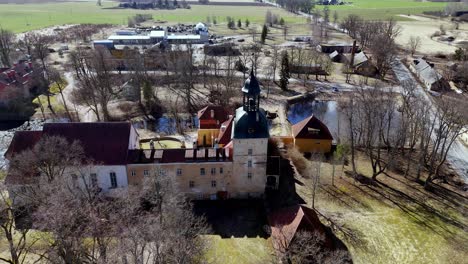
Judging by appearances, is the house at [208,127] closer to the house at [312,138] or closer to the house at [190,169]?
the house at [312,138]

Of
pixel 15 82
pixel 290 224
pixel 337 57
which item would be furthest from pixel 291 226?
pixel 337 57

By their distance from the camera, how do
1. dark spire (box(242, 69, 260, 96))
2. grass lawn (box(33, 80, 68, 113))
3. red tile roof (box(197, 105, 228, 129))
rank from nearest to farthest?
dark spire (box(242, 69, 260, 96)) → red tile roof (box(197, 105, 228, 129)) → grass lawn (box(33, 80, 68, 113))

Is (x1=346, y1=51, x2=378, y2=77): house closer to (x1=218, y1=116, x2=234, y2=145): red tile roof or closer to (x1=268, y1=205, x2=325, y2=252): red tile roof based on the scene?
(x1=218, y1=116, x2=234, y2=145): red tile roof

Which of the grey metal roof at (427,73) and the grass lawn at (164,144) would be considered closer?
the grass lawn at (164,144)

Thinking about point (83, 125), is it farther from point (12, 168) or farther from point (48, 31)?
point (48, 31)

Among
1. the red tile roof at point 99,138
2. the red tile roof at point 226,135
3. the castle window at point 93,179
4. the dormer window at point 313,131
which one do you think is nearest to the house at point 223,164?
the red tile roof at point 99,138

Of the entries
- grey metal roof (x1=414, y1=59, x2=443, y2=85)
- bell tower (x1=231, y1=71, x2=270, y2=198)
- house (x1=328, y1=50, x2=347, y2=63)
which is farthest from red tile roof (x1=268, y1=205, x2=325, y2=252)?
house (x1=328, y1=50, x2=347, y2=63)
